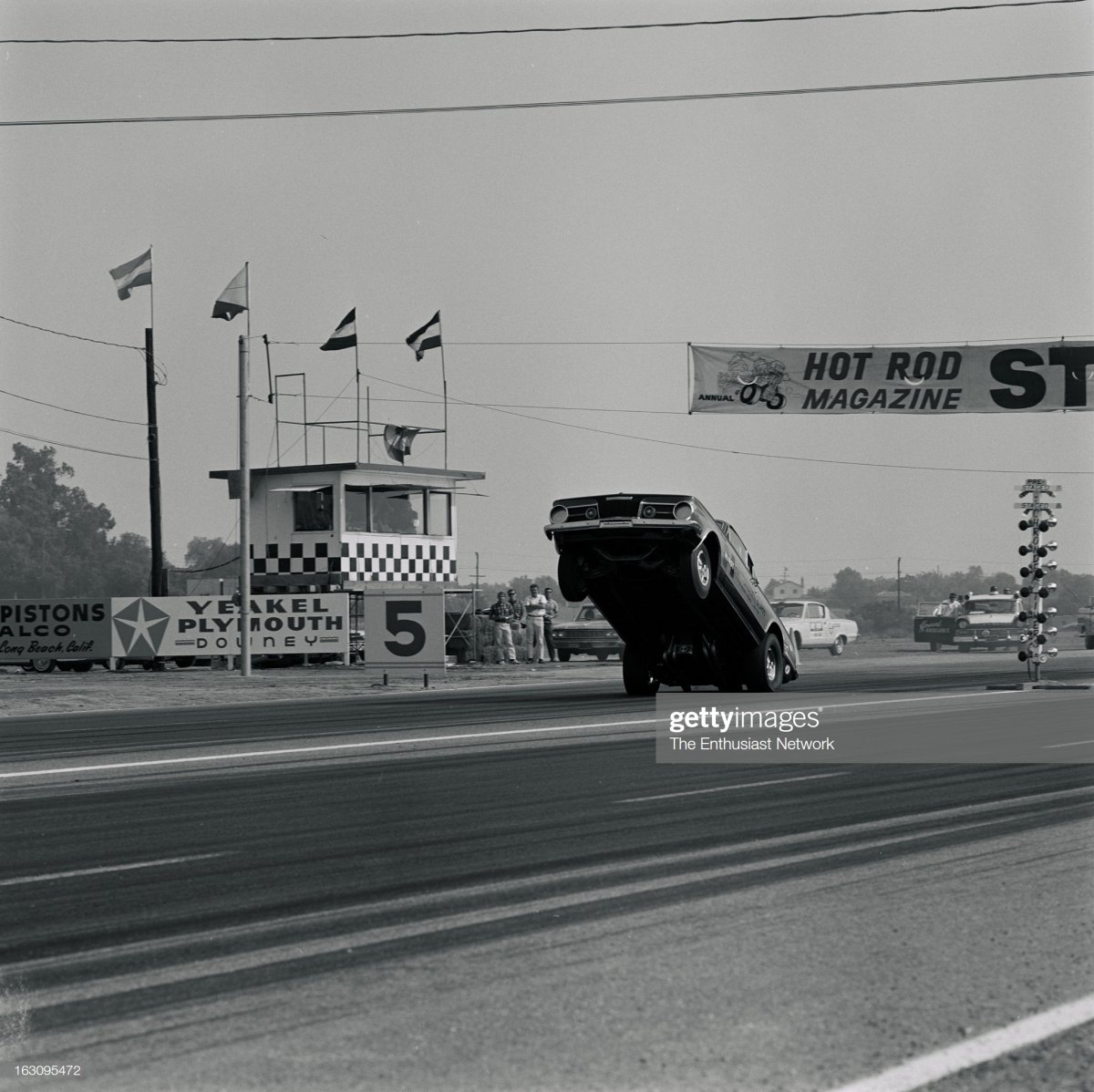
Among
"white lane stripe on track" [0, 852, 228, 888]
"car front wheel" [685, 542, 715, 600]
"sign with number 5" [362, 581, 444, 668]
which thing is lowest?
"white lane stripe on track" [0, 852, 228, 888]

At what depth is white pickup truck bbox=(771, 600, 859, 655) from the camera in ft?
138

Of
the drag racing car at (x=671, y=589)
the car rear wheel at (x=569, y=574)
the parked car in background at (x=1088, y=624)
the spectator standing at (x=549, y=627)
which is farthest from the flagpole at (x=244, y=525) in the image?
the parked car in background at (x=1088, y=624)

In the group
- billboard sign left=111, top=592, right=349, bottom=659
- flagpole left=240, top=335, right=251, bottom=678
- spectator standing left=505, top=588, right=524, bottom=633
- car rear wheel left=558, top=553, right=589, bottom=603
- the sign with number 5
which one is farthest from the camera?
spectator standing left=505, top=588, right=524, bottom=633

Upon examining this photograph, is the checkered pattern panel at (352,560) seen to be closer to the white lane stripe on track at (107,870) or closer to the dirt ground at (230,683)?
the dirt ground at (230,683)

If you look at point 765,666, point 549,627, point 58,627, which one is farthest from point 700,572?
point 58,627

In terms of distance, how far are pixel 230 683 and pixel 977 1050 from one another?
22280 mm

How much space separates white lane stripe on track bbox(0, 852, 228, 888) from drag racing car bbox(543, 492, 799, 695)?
1057cm

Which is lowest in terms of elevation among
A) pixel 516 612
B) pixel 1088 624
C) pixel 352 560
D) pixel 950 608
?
pixel 1088 624

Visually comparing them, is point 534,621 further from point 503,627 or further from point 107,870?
point 107,870

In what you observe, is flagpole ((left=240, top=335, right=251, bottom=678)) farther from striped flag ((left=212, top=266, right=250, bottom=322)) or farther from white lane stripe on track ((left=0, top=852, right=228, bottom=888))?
white lane stripe on track ((left=0, top=852, right=228, bottom=888))

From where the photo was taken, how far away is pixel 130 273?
1336 inches

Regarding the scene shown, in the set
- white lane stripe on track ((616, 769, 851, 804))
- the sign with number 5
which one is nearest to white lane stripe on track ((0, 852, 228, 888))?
white lane stripe on track ((616, 769, 851, 804))

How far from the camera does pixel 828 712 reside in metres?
18.0

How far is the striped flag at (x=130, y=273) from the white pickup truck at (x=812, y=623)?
18703mm
